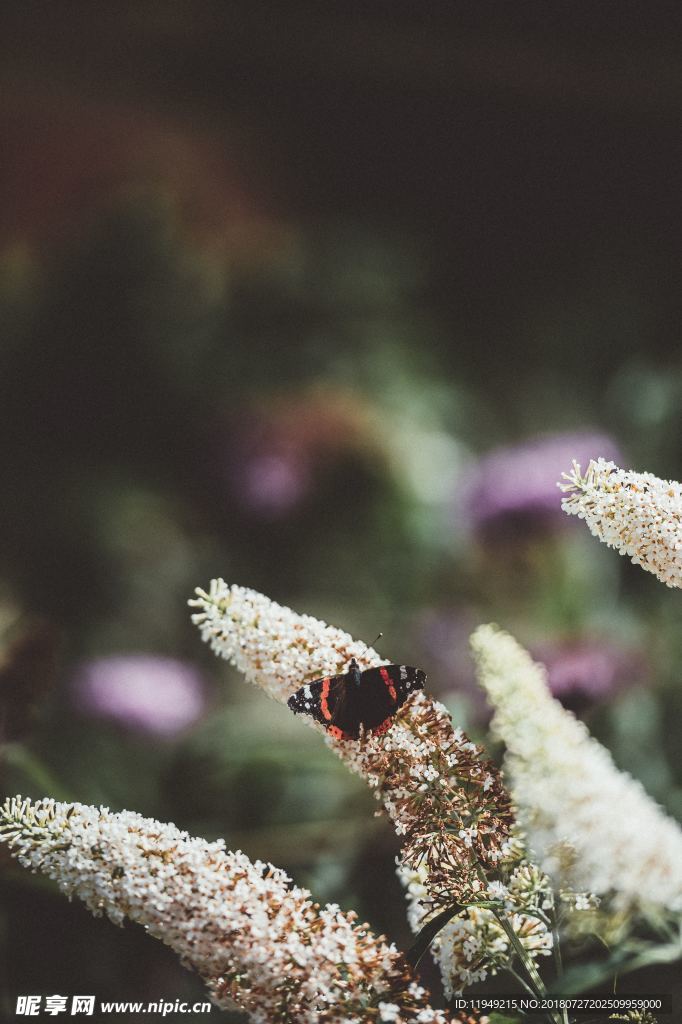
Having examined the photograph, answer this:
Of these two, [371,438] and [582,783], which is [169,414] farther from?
[582,783]

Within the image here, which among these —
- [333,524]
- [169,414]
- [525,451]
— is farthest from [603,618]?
[169,414]

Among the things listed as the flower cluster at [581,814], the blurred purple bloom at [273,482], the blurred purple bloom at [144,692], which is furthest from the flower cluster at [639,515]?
the blurred purple bloom at [144,692]

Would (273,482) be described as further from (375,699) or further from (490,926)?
(490,926)

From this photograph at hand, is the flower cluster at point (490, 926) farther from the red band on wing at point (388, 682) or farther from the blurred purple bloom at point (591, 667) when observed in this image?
the blurred purple bloom at point (591, 667)

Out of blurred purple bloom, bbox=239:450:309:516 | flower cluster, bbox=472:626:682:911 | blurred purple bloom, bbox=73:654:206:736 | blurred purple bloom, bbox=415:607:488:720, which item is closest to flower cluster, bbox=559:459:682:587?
flower cluster, bbox=472:626:682:911

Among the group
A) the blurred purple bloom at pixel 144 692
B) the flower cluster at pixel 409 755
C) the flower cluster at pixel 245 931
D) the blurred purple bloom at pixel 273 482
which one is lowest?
the flower cluster at pixel 245 931

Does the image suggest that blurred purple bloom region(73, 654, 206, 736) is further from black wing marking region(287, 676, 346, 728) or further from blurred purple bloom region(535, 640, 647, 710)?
blurred purple bloom region(535, 640, 647, 710)

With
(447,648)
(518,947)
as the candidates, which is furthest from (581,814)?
(447,648)
